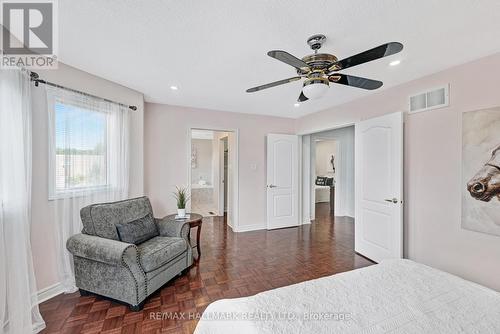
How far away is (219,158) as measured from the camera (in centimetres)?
592

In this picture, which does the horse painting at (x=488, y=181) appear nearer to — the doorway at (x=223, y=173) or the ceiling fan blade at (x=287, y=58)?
the ceiling fan blade at (x=287, y=58)

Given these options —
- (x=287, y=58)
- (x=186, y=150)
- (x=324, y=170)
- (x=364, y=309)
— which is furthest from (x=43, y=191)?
(x=324, y=170)

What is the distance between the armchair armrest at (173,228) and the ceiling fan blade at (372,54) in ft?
7.72

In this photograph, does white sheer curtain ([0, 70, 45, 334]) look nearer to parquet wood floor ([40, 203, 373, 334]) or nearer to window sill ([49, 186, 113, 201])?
parquet wood floor ([40, 203, 373, 334])

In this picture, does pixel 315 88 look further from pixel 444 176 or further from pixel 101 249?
pixel 101 249

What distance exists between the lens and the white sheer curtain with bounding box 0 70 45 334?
5.32 feet

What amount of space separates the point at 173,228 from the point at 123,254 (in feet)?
2.73

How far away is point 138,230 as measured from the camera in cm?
251

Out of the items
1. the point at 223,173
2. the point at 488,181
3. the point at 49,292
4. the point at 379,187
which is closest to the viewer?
the point at 488,181

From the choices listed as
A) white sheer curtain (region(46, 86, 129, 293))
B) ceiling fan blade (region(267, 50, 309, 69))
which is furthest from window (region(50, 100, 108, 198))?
ceiling fan blade (region(267, 50, 309, 69))

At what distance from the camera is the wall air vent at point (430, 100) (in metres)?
2.42

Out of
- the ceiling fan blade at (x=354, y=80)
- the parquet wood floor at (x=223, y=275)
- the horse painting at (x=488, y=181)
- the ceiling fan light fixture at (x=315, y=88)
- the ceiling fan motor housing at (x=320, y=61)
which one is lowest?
the parquet wood floor at (x=223, y=275)

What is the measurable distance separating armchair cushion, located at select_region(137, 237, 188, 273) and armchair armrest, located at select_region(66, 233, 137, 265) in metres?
0.12

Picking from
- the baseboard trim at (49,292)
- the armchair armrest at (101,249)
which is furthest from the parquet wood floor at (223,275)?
the armchair armrest at (101,249)
